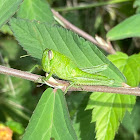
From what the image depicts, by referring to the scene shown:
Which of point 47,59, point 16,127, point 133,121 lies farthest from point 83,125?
point 47,59

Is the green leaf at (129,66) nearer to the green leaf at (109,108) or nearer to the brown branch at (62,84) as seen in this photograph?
the green leaf at (109,108)

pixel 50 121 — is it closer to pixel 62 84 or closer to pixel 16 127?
pixel 62 84

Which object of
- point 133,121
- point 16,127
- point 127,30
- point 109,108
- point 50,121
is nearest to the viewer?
point 50,121

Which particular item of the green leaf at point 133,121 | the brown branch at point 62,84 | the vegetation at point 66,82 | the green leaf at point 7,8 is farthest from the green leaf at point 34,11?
the green leaf at point 133,121

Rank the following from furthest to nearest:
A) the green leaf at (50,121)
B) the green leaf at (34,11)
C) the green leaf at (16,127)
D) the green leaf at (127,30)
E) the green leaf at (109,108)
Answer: the green leaf at (16,127), the green leaf at (127,30), the green leaf at (34,11), the green leaf at (109,108), the green leaf at (50,121)

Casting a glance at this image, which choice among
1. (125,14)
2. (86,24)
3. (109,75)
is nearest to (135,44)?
(125,14)

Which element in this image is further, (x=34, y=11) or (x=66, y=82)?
(x=34, y=11)

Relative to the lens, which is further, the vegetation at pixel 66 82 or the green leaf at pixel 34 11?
the green leaf at pixel 34 11

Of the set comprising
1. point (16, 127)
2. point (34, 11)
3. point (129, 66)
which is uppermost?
point (34, 11)

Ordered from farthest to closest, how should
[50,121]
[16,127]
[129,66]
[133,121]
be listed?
1. [133,121]
2. [16,127]
3. [129,66]
4. [50,121]
